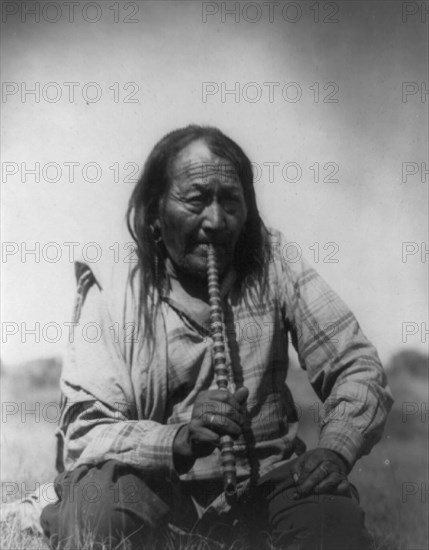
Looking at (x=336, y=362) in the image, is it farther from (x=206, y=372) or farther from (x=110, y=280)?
(x=110, y=280)

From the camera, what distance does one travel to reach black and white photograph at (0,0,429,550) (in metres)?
3.33

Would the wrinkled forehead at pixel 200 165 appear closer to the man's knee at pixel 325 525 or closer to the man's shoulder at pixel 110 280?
the man's shoulder at pixel 110 280

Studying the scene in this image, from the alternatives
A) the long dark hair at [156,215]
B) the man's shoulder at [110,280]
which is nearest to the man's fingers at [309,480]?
the long dark hair at [156,215]

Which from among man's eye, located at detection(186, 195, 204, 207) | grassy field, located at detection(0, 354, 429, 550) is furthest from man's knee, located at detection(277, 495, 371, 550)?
man's eye, located at detection(186, 195, 204, 207)

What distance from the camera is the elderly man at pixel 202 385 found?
10.8 feet

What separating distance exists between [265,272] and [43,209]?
0.86m

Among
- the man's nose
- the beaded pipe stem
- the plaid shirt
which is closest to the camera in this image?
the beaded pipe stem

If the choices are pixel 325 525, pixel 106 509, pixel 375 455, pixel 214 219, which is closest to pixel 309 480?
pixel 325 525

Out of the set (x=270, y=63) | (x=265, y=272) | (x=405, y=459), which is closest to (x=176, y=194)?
(x=265, y=272)

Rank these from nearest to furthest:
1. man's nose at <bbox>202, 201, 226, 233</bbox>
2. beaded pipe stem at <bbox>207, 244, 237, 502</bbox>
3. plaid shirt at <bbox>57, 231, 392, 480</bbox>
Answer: beaded pipe stem at <bbox>207, 244, 237, 502</bbox> < plaid shirt at <bbox>57, 231, 392, 480</bbox> < man's nose at <bbox>202, 201, 226, 233</bbox>

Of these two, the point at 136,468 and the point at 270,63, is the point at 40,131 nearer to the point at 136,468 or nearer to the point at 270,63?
the point at 270,63

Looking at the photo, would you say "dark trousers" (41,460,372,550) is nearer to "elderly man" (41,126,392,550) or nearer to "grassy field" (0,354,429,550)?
"elderly man" (41,126,392,550)

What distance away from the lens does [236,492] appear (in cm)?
332

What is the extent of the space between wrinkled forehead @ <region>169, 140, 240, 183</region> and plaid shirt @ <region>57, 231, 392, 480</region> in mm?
364
